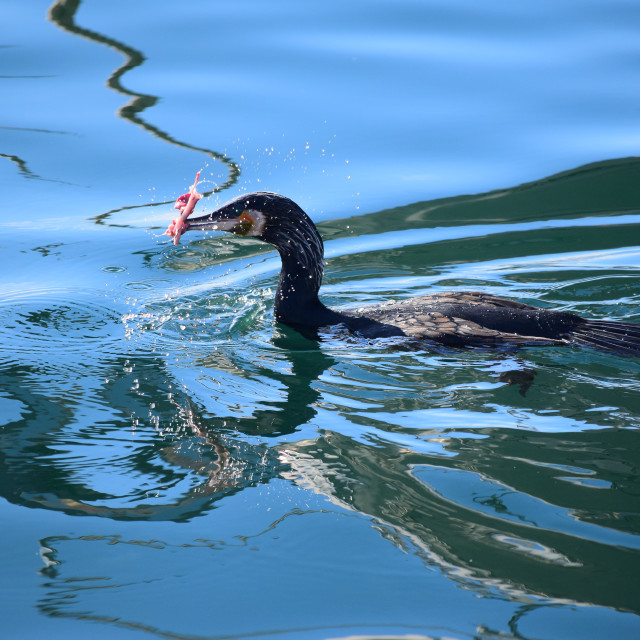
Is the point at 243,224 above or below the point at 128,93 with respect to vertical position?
below

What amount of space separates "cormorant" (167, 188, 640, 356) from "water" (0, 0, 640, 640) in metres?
0.12

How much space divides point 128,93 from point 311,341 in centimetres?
489

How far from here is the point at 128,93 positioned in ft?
31.1

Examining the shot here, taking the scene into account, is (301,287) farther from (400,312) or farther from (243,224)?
(400,312)

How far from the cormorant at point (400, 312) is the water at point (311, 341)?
122 mm

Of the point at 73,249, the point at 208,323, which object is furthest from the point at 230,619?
the point at 73,249

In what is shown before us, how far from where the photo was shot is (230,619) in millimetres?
3162

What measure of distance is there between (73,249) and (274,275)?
163cm

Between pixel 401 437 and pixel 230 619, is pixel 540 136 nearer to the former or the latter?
pixel 401 437

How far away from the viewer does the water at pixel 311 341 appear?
333 cm

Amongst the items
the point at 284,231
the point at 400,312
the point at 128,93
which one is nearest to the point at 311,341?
the point at 400,312

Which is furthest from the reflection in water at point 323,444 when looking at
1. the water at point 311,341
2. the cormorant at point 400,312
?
the cormorant at point 400,312

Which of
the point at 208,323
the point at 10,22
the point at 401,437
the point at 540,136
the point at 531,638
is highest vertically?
the point at 10,22

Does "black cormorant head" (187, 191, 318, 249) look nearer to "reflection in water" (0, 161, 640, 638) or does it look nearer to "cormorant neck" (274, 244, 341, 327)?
"cormorant neck" (274, 244, 341, 327)
